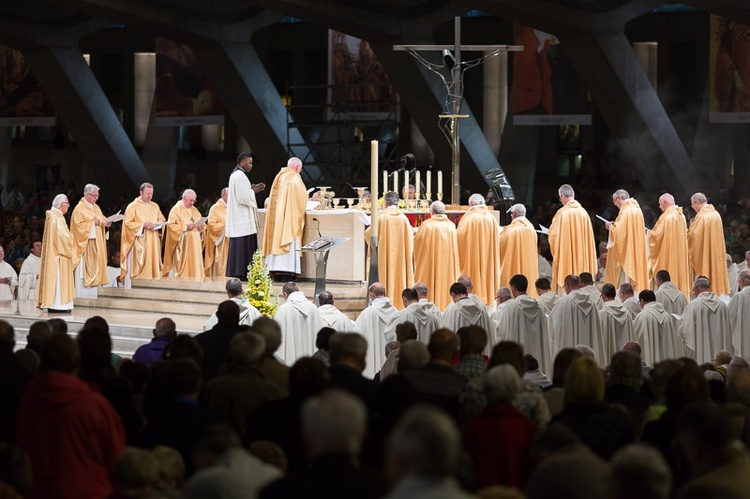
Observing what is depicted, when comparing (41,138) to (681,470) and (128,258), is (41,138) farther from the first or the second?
(681,470)

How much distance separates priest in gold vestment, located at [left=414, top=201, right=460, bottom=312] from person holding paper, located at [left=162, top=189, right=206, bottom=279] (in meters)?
3.70

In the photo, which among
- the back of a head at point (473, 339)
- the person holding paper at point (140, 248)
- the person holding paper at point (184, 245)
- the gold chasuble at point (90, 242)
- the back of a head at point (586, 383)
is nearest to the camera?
the back of a head at point (586, 383)

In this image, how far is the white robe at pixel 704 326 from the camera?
1341cm

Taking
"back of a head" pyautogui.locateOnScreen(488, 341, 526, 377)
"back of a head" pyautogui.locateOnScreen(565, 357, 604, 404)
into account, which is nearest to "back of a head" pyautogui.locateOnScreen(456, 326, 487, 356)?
"back of a head" pyautogui.locateOnScreen(488, 341, 526, 377)

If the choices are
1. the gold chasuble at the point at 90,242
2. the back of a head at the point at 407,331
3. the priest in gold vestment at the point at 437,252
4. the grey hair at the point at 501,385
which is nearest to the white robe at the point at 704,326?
the priest in gold vestment at the point at 437,252

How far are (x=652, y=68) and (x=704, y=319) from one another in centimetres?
1503

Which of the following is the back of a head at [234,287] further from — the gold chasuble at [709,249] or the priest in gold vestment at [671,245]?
the gold chasuble at [709,249]

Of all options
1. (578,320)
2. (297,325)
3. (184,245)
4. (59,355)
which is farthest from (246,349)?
(184,245)

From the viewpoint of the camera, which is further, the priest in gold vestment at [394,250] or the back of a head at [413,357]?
the priest in gold vestment at [394,250]

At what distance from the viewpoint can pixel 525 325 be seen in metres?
12.7

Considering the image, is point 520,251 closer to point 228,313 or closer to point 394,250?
point 394,250

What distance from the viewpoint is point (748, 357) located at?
1362 centimetres

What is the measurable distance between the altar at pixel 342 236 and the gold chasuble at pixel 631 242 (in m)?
2.09

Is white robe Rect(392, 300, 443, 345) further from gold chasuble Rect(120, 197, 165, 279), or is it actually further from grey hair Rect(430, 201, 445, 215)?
gold chasuble Rect(120, 197, 165, 279)
